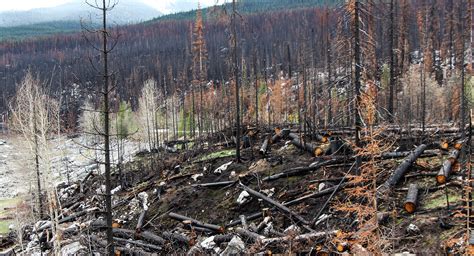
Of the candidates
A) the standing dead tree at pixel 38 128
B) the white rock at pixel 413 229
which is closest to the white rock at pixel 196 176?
the standing dead tree at pixel 38 128

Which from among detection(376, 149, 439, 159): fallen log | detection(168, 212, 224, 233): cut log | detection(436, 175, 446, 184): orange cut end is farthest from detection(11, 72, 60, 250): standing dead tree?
detection(436, 175, 446, 184): orange cut end

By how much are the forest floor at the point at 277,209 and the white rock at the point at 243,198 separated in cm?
4

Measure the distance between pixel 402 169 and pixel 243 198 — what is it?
271 inches

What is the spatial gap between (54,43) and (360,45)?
571ft

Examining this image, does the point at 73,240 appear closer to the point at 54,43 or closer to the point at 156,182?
the point at 156,182

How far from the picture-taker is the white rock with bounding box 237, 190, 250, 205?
59.3 ft

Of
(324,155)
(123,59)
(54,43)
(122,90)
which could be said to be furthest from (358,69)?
(54,43)

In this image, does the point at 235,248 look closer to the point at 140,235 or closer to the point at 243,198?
the point at 243,198

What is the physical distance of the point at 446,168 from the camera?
47.0 feet

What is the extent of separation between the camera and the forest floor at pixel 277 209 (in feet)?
38.9

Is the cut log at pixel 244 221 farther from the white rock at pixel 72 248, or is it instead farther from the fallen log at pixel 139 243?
the white rock at pixel 72 248

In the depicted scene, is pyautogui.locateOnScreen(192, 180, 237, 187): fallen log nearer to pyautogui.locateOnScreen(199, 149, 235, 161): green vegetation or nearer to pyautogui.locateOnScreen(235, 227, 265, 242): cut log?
pyautogui.locateOnScreen(199, 149, 235, 161): green vegetation

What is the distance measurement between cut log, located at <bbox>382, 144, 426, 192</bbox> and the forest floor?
24 centimetres

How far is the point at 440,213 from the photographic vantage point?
12.3 meters
